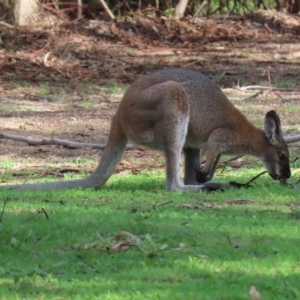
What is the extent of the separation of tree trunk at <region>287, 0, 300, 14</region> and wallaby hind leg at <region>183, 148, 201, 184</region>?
1656 cm

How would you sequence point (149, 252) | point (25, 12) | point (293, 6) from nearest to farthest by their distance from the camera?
point (149, 252), point (25, 12), point (293, 6)

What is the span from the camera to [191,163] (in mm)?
8906

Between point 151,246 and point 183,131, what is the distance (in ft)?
8.35

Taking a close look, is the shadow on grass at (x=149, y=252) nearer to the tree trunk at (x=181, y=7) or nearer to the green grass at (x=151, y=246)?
the green grass at (x=151, y=246)

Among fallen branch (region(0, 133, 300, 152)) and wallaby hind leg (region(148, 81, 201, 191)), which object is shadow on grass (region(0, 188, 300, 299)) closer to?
wallaby hind leg (region(148, 81, 201, 191))

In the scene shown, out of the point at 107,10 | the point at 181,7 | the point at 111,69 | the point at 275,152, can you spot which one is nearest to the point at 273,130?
the point at 275,152

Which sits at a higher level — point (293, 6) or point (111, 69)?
point (293, 6)

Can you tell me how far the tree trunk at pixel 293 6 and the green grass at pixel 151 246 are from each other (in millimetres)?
17306

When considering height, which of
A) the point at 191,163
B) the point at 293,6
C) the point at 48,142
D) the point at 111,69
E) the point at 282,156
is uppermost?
the point at 293,6

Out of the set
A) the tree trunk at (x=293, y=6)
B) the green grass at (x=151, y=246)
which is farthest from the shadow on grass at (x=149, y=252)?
the tree trunk at (x=293, y=6)

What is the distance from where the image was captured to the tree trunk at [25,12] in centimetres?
2152

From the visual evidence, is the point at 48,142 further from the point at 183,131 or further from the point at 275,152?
the point at 275,152

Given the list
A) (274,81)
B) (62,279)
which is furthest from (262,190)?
(274,81)

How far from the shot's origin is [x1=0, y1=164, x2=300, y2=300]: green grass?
5109mm
